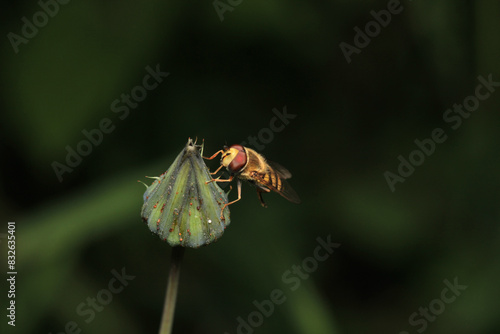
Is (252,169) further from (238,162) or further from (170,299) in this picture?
(170,299)

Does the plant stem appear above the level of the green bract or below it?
below

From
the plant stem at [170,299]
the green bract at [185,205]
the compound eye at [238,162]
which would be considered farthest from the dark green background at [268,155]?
the plant stem at [170,299]

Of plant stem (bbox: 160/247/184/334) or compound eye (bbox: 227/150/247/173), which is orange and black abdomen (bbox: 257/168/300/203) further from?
plant stem (bbox: 160/247/184/334)

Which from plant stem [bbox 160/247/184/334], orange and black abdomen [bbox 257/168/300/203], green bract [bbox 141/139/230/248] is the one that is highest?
green bract [bbox 141/139/230/248]

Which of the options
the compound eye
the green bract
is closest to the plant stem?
the green bract

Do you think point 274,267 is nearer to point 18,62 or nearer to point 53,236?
point 53,236

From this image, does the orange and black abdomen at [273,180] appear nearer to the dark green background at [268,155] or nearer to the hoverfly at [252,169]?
the hoverfly at [252,169]

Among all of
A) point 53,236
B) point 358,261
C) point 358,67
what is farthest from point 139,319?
point 358,67
